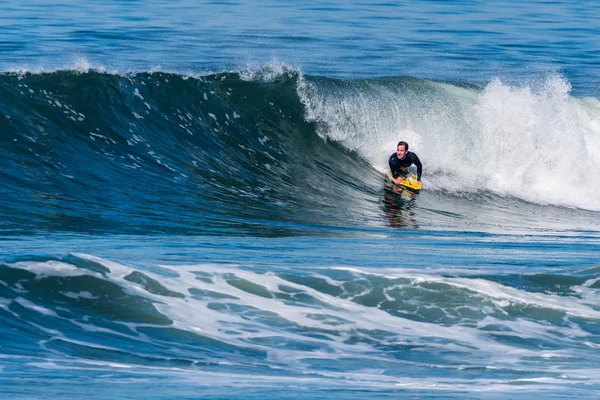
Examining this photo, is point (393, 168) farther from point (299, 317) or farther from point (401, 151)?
point (299, 317)

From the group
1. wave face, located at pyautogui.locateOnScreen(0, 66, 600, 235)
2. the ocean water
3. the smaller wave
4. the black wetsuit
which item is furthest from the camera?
the black wetsuit

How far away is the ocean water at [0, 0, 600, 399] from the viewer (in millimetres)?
6859

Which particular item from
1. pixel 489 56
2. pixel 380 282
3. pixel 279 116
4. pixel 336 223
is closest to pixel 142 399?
pixel 380 282

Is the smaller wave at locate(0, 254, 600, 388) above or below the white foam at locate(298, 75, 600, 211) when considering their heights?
below

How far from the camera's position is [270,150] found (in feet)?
55.7

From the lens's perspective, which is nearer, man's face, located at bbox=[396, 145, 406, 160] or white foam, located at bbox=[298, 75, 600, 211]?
man's face, located at bbox=[396, 145, 406, 160]

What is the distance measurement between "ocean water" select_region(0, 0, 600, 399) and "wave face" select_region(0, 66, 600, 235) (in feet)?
0.17

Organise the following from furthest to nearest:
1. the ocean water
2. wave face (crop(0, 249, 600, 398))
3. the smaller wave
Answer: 1. the smaller wave
2. the ocean water
3. wave face (crop(0, 249, 600, 398))

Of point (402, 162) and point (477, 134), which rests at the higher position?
point (477, 134)

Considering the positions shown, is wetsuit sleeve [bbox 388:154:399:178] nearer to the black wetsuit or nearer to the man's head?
the black wetsuit

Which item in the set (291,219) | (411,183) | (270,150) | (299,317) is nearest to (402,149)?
(411,183)

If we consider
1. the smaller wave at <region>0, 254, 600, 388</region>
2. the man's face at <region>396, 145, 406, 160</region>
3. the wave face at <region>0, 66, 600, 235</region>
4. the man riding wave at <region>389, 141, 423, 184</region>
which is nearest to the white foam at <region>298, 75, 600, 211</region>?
the wave face at <region>0, 66, 600, 235</region>

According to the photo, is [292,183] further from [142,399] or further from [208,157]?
[142,399]

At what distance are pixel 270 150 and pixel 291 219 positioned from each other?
4.41 metres
